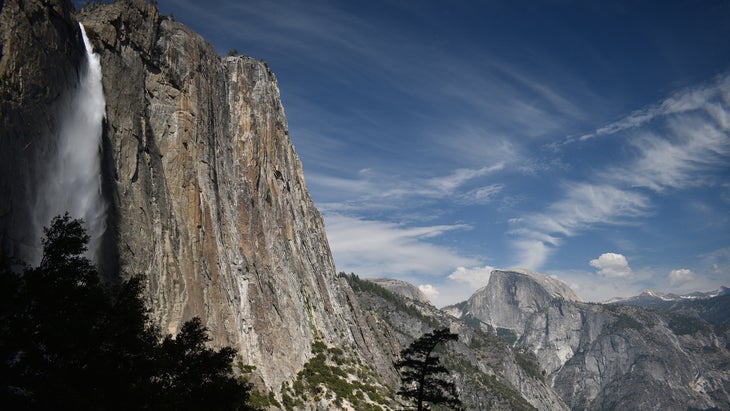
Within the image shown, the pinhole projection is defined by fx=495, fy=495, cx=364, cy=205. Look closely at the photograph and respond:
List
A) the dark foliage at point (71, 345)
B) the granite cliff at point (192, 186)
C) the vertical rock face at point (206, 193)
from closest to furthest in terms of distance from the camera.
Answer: the dark foliage at point (71, 345) < the granite cliff at point (192, 186) < the vertical rock face at point (206, 193)

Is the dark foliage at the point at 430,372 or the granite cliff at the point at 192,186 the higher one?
the granite cliff at the point at 192,186

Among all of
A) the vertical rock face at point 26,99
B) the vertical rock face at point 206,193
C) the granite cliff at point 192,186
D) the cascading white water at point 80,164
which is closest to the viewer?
the vertical rock face at point 26,99

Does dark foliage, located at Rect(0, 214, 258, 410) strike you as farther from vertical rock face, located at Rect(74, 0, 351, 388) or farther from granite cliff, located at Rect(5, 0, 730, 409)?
vertical rock face, located at Rect(74, 0, 351, 388)

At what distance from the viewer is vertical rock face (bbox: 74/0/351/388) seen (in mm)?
45688

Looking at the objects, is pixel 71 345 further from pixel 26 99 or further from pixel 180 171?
pixel 180 171

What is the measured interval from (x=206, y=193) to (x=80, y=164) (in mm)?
20601

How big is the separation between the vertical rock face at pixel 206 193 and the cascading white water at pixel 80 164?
1622 mm

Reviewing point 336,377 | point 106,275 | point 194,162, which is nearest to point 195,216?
point 194,162

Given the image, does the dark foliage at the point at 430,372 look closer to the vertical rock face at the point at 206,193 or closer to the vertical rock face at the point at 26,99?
the vertical rock face at the point at 206,193

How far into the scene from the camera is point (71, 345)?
754 inches

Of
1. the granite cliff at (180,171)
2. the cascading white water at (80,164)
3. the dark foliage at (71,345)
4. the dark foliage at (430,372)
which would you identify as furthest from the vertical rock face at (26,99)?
the dark foliage at (430,372)

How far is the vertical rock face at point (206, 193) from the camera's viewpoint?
45.7 m

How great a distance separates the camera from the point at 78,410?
17.1 metres

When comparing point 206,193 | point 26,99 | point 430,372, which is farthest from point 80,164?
point 430,372
